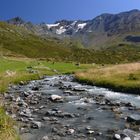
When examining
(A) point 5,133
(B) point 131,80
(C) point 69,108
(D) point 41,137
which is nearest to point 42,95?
(C) point 69,108

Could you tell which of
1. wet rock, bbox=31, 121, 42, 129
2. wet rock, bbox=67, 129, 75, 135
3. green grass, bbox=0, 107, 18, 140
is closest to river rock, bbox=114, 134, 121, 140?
wet rock, bbox=67, 129, 75, 135

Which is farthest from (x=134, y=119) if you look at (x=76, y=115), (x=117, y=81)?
(x=117, y=81)

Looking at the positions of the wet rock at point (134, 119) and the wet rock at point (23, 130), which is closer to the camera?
the wet rock at point (23, 130)

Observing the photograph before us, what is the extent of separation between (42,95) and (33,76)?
20.6m

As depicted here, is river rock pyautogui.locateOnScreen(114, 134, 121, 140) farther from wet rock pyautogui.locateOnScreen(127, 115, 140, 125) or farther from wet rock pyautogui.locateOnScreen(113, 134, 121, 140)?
wet rock pyautogui.locateOnScreen(127, 115, 140, 125)

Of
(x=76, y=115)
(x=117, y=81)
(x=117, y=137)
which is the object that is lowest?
(x=117, y=137)

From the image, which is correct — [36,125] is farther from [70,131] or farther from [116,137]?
[116,137]

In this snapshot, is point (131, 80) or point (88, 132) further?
point (131, 80)

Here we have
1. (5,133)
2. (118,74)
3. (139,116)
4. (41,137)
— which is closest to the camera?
(5,133)

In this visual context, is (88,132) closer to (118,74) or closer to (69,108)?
(69,108)

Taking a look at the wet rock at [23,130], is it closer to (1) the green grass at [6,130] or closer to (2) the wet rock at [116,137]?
(1) the green grass at [6,130]

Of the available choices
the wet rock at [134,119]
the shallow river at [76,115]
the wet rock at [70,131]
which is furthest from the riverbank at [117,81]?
the wet rock at [70,131]

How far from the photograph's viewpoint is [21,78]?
54.3 metres

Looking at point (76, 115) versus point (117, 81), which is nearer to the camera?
point (76, 115)
